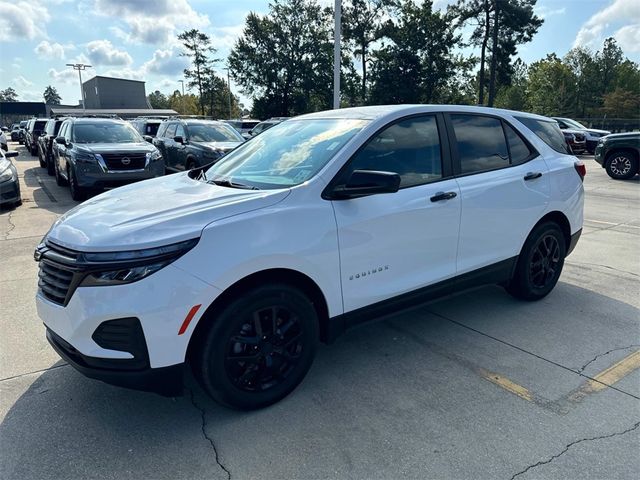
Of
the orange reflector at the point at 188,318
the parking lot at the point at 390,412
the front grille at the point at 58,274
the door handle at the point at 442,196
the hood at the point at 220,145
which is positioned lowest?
the parking lot at the point at 390,412

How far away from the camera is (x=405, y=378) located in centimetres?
319

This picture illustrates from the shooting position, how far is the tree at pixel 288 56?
49875 millimetres

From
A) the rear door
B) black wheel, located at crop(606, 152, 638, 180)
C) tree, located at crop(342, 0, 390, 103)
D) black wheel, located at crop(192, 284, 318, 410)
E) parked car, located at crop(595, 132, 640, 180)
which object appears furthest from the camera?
tree, located at crop(342, 0, 390, 103)

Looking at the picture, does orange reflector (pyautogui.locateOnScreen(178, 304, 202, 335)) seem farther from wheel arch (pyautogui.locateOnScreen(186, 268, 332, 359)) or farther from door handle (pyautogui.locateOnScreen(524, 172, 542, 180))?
door handle (pyautogui.locateOnScreen(524, 172, 542, 180))

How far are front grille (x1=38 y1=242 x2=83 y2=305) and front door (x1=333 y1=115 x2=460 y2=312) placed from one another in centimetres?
152

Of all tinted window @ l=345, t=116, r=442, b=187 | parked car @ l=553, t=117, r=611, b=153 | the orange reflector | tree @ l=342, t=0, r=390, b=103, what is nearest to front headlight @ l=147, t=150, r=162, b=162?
Answer: tinted window @ l=345, t=116, r=442, b=187

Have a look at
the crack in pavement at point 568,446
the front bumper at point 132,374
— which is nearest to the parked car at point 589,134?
the crack in pavement at point 568,446

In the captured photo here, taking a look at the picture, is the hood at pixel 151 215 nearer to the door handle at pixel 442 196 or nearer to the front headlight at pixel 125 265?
the front headlight at pixel 125 265

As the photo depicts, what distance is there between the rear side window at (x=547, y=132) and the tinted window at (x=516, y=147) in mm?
259

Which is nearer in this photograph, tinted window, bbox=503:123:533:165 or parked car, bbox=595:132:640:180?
tinted window, bbox=503:123:533:165

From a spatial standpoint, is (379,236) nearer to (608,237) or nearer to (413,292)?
(413,292)

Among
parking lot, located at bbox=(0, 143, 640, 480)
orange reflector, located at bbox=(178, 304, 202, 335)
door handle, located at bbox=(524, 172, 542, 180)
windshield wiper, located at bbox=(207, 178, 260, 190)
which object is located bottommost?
parking lot, located at bbox=(0, 143, 640, 480)

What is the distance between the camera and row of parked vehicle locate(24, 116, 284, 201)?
9625 mm

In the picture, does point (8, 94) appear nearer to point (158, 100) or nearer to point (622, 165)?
point (158, 100)
